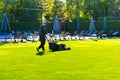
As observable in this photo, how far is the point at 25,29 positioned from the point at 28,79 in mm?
39243

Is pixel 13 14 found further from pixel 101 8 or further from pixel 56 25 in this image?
pixel 56 25

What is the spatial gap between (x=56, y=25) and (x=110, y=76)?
34.6 metres

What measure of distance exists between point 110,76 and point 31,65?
13.1ft

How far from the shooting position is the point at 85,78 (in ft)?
→ 36.6

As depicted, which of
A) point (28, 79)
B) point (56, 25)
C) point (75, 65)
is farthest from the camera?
point (56, 25)

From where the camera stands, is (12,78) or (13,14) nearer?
(12,78)

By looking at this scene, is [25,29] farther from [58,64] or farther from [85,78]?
[85,78]

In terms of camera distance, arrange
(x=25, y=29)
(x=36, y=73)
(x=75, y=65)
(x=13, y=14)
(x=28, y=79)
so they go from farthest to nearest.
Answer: (x=13, y=14)
(x=25, y=29)
(x=75, y=65)
(x=36, y=73)
(x=28, y=79)

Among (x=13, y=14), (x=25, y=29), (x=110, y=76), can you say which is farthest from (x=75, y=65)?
(x=13, y=14)

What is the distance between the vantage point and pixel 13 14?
212 ft

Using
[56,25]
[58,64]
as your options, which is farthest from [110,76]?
[56,25]

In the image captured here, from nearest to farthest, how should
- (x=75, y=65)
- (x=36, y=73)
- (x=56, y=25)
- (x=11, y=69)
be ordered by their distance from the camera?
(x=36, y=73), (x=11, y=69), (x=75, y=65), (x=56, y=25)

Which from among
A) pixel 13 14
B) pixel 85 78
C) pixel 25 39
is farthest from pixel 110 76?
pixel 13 14

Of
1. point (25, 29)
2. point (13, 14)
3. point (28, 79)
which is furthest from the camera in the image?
point (13, 14)
